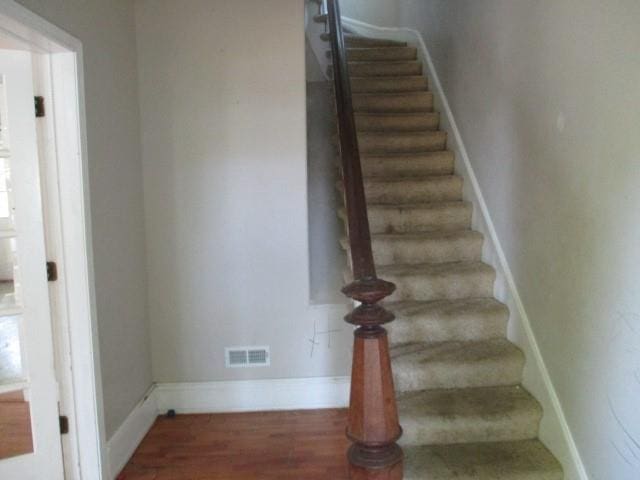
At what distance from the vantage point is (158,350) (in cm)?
287

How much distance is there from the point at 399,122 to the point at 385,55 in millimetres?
1093

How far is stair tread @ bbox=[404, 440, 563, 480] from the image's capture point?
1.87 m

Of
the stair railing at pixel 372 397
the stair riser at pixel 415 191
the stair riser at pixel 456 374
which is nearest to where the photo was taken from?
the stair railing at pixel 372 397

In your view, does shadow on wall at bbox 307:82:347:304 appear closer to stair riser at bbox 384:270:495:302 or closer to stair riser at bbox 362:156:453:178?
stair riser at bbox 362:156:453:178

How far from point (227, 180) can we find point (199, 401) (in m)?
1.37

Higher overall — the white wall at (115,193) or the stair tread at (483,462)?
the white wall at (115,193)

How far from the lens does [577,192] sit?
1812 mm

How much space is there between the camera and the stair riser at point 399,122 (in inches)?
138

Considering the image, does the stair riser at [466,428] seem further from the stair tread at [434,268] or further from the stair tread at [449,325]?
the stair tread at [434,268]

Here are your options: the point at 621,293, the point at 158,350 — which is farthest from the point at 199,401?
the point at 621,293

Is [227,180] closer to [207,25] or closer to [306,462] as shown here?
[207,25]

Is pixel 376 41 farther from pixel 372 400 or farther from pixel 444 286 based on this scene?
pixel 372 400

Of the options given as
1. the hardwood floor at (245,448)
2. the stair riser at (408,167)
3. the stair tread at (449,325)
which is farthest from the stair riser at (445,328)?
the stair riser at (408,167)

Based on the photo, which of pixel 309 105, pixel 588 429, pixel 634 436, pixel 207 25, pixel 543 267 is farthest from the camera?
pixel 309 105
